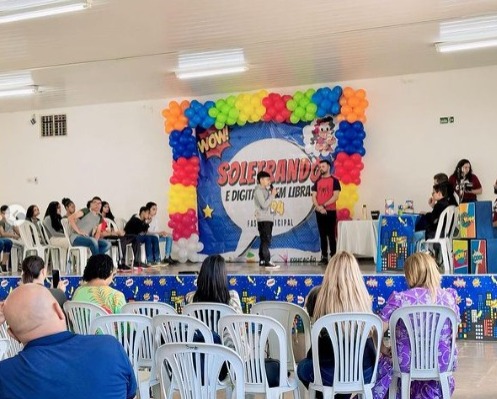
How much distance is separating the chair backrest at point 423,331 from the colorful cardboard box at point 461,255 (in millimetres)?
3716

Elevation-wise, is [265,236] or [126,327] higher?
[265,236]

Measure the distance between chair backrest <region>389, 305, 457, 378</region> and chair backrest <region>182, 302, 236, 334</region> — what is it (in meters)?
0.93

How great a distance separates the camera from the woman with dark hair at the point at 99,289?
399 cm

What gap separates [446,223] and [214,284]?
14.5 ft

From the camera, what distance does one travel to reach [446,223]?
7.36m

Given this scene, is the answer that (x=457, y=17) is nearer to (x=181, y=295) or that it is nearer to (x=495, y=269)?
(x=495, y=269)

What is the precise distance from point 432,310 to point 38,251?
693 cm

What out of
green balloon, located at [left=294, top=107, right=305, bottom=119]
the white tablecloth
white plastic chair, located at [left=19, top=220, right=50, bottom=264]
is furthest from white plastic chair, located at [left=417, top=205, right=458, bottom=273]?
white plastic chair, located at [left=19, top=220, right=50, bottom=264]

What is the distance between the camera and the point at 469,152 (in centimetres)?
952

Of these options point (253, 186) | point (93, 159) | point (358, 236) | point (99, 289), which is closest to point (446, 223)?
point (358, 236)

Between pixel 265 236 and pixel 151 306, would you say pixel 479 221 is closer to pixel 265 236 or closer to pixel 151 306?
pixel 265 236

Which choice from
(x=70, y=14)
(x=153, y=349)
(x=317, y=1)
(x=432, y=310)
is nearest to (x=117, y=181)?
(x=70, y=14)

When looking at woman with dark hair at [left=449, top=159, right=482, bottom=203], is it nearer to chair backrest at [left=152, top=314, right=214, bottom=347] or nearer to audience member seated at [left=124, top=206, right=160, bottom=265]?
audience member seated at [left=124, top=206, right=160, bottom=265]

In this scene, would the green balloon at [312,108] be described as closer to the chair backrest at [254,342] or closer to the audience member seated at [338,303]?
the audience member seated at [338,303]
